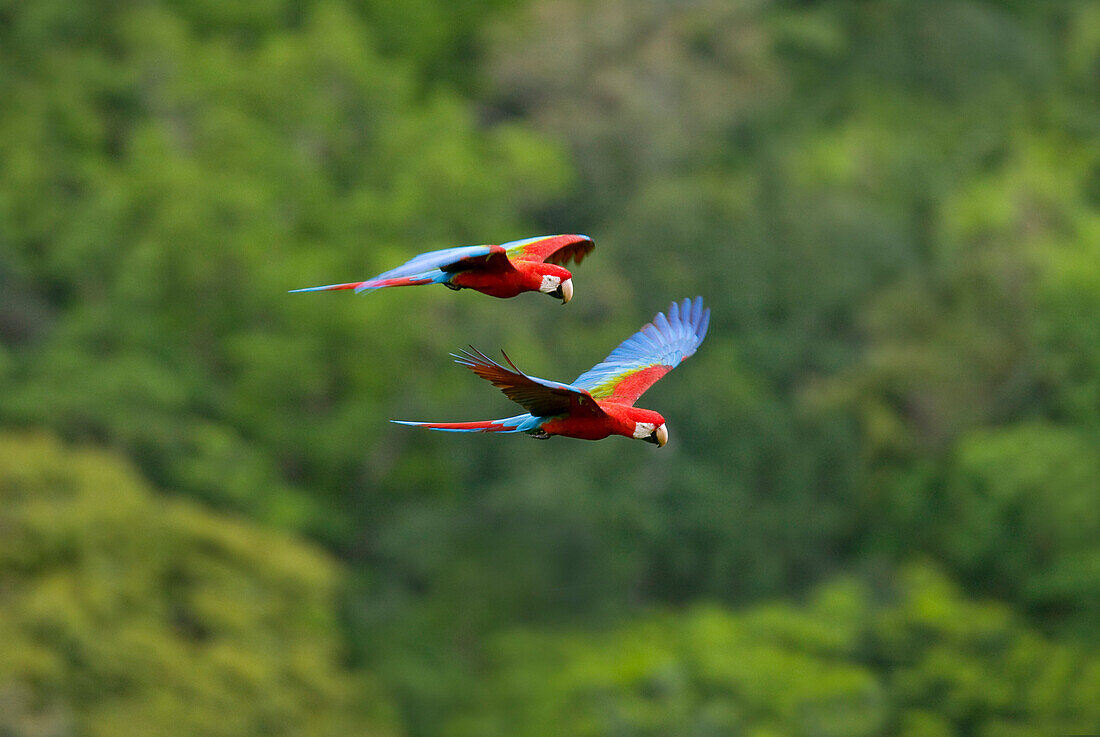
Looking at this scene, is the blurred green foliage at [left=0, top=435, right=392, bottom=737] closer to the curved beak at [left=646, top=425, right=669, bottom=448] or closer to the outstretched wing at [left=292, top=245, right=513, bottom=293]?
the curved beak at [left=646, top=425, right=669, bottom=448]

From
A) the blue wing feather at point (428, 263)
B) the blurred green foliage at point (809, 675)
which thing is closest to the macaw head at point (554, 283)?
the blue wing feather at point (428, 263)

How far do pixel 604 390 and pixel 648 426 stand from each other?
562 mm

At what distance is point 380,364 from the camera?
29609 millimetres

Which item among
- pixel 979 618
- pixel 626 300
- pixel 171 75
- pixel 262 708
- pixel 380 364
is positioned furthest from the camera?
pixel 171 75

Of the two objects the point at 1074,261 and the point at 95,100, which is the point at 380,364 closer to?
the point at 95,100

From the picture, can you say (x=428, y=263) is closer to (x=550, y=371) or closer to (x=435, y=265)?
(x=435, y=265)

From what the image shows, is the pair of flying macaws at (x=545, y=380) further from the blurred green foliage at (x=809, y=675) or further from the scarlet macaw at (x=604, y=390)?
the blurred green foliage at (x=809, y=675)

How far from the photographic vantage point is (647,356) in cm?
787

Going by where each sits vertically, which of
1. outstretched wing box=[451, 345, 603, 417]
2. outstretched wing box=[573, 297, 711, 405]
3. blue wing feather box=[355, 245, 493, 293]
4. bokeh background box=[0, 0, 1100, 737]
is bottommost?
outstretched wing box=[451, 345, 603, 417]

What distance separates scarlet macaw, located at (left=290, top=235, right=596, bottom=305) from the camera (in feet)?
20.4

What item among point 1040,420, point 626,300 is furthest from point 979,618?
point 626,300

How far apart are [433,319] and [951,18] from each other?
42.7 feet

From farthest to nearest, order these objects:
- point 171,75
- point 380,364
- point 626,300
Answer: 1. point 171,75
2. point 380,364
3. point 626,300

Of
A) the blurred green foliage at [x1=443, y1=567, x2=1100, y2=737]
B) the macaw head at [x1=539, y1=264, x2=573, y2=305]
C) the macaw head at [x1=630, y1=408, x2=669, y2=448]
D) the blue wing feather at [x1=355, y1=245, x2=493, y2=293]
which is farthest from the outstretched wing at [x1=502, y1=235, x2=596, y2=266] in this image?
the blurred green foliage at [x1=443, y1=567, x2=1100, y2=737]
